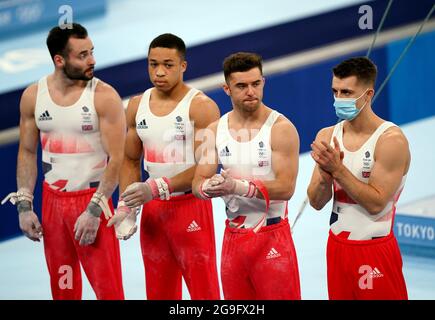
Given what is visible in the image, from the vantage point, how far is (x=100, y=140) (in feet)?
20.2

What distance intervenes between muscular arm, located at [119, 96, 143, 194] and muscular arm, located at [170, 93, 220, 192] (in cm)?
27

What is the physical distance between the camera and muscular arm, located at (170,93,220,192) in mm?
5898

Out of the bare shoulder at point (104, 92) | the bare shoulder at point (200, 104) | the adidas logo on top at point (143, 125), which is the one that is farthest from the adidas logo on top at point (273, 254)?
the bare shoulder at point (104, 92)

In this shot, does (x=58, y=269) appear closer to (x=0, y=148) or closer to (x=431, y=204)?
(x=0, y=148)

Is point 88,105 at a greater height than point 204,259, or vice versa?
point 88,105

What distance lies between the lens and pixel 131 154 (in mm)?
6074

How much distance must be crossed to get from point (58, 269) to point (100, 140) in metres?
0.73

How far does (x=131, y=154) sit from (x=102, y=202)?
0.97ft

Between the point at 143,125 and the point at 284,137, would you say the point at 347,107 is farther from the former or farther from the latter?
the point at 143,125

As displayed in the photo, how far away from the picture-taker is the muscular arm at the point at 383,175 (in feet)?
17.3

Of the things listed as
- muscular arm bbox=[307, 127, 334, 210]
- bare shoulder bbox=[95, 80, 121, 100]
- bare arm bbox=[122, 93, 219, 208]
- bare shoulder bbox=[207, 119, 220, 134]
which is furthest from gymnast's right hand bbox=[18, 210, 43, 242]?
muscular arm bbox=[307, 127, 334, 210]

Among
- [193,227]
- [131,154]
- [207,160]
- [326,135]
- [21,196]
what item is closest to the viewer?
[326,135]

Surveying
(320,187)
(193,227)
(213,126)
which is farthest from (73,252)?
(320,187)
